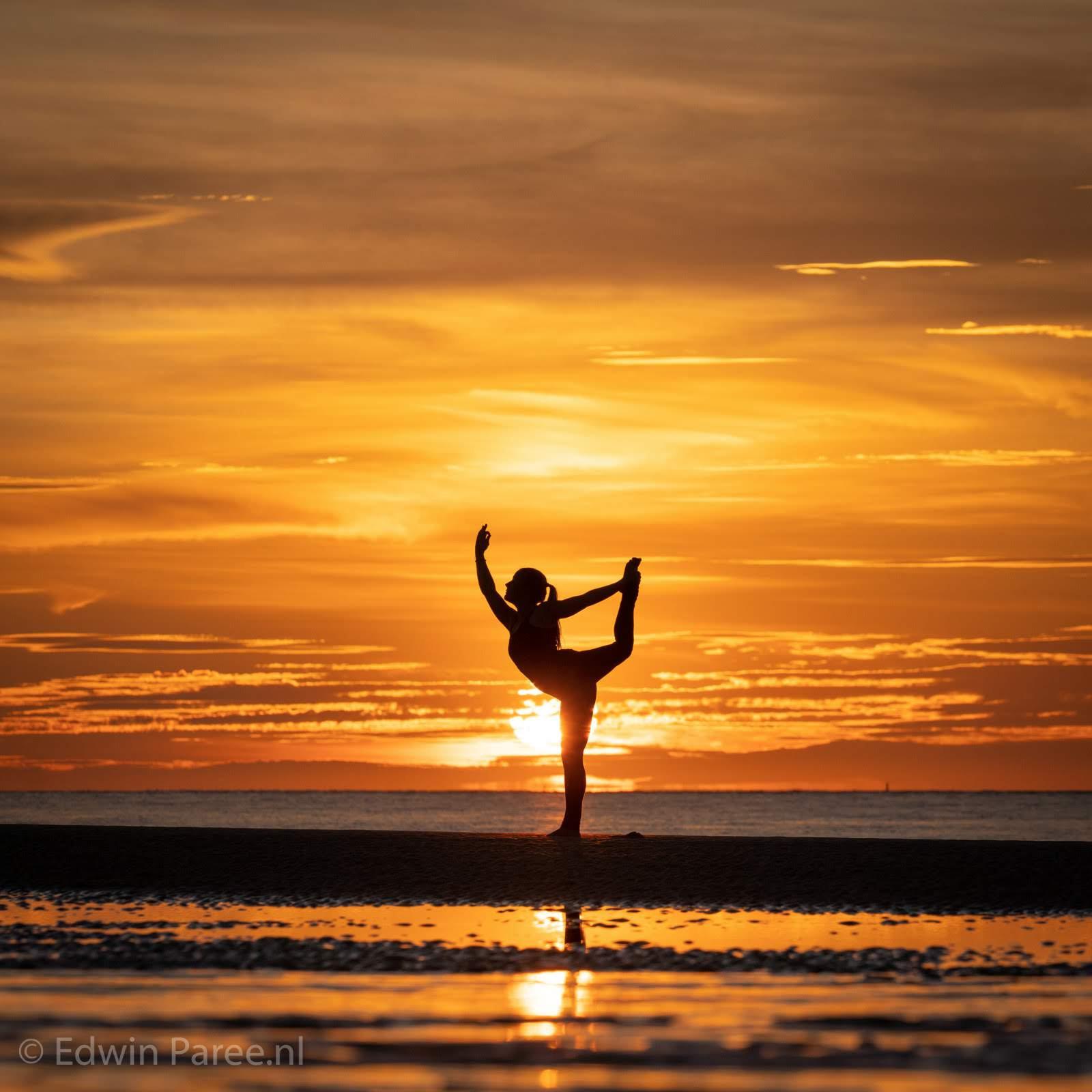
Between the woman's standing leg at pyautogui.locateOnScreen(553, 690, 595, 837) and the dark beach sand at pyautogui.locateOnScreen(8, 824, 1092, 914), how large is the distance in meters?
0.29

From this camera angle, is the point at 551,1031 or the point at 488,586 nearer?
the point at 551,1031

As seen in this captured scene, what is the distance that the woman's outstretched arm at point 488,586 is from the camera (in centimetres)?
1892

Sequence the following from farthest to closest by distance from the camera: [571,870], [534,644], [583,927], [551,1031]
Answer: [534,644] < [571,870] < [583,927] < [551,1031]

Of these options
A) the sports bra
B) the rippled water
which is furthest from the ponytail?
the rippled water

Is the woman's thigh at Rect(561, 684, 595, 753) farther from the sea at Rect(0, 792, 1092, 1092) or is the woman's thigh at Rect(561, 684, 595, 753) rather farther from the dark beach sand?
the sea at Rect(0, 792, 1092, 1092)

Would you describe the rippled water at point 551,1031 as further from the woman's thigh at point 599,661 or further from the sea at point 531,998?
the woman's thigh at point 599,661

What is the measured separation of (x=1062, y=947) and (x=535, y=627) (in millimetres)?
7229

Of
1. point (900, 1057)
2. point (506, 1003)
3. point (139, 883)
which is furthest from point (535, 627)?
point (900, 1057)

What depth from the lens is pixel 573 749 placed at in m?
19.0

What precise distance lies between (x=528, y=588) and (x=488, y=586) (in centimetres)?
44

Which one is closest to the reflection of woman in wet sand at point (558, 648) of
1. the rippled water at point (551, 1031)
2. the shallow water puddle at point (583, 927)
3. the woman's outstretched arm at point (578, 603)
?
the woman's outstretched arm at point (578, 603)

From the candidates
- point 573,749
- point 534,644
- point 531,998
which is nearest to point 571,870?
point 573,749

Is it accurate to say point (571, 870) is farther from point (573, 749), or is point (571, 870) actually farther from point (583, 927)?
point (583, 927)

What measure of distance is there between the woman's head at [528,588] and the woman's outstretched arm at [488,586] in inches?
5.6
